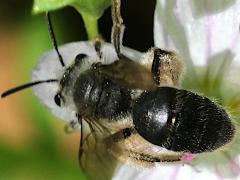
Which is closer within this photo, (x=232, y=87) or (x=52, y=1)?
(x=52, y=1)

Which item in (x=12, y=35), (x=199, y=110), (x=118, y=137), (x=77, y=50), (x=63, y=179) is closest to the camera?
(x=199, y=110)

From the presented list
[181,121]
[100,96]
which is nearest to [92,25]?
[100,96]

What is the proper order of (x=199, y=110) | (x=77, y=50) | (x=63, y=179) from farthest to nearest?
1. (x=63, y=179)
2. (x=77, y=50)
3. (x=199, y=110)

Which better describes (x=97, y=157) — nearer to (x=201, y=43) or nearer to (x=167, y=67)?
(x=167, y=67)

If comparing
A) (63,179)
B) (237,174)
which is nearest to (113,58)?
(237,174)

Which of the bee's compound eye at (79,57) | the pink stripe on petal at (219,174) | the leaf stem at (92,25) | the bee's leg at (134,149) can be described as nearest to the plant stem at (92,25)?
the leaf stem at (92,25)

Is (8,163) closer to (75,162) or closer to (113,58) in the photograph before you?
(75,162)

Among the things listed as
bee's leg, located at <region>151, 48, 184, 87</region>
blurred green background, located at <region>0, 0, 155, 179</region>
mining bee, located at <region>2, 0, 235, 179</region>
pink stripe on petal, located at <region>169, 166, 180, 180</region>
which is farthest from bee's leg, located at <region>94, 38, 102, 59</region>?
blurred green background, located at <region>0, 0, 155, 179</region>

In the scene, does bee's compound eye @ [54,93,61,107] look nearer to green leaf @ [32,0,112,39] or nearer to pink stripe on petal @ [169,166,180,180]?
green leaf @ [32,0,112,39]
